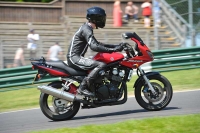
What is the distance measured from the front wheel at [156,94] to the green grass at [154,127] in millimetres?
1144

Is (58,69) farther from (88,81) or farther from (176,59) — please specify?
(176,59)

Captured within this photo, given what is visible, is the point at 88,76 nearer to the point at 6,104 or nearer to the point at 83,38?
the point at 83,38

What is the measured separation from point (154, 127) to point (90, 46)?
215 centimetres

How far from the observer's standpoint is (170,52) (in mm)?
15242

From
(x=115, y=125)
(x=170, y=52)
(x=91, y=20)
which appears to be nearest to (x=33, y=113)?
(x=91, y=20)

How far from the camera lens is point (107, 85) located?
834cm

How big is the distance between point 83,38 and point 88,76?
68 cm

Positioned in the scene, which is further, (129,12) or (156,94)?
(129,12)

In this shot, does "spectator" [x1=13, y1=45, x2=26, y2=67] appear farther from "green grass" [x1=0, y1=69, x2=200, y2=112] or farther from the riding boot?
the riding boot

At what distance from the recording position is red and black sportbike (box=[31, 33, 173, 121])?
8.27 meters

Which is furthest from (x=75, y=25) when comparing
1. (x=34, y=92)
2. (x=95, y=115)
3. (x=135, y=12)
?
(x=95, y=115)

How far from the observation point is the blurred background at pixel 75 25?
1580cm

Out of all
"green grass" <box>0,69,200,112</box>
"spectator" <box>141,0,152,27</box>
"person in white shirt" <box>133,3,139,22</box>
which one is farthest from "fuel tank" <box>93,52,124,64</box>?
"person in white shirt" <box>133,3,139,22</box>

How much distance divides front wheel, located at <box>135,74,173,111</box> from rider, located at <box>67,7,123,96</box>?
805 millimetres
